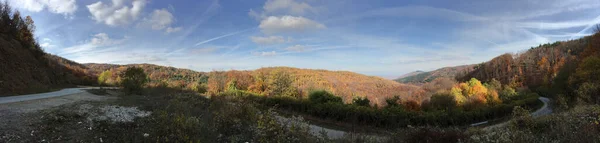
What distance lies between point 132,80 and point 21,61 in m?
7.13

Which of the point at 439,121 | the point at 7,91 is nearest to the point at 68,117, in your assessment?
the point at 7,91

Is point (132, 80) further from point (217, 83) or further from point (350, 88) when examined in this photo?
point (350, 88)

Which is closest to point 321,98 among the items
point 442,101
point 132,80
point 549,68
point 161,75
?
point 442,101

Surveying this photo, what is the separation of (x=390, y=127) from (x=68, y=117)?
15107mm

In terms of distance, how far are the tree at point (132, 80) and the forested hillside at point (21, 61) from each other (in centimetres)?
471

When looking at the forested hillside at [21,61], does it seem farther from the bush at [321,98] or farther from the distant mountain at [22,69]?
the bush at [321,98]

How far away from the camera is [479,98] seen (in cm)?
3022

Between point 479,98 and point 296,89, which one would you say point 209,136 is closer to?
point 296,89

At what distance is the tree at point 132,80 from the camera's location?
61.2 ft

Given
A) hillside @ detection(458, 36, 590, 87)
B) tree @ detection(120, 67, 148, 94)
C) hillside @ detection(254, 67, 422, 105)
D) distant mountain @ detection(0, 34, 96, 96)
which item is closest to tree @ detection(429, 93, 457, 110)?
hillside @ detection(254, 67, 422, 105)

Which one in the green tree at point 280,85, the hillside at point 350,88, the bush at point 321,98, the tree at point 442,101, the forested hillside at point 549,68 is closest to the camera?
the bush at point 321,98

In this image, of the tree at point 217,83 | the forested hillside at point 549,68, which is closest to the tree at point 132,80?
the tree at point 217,83

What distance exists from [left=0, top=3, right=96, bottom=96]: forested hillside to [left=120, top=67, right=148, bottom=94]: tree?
4.71 meters

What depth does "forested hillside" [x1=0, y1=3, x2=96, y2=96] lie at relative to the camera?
51.6 feet
